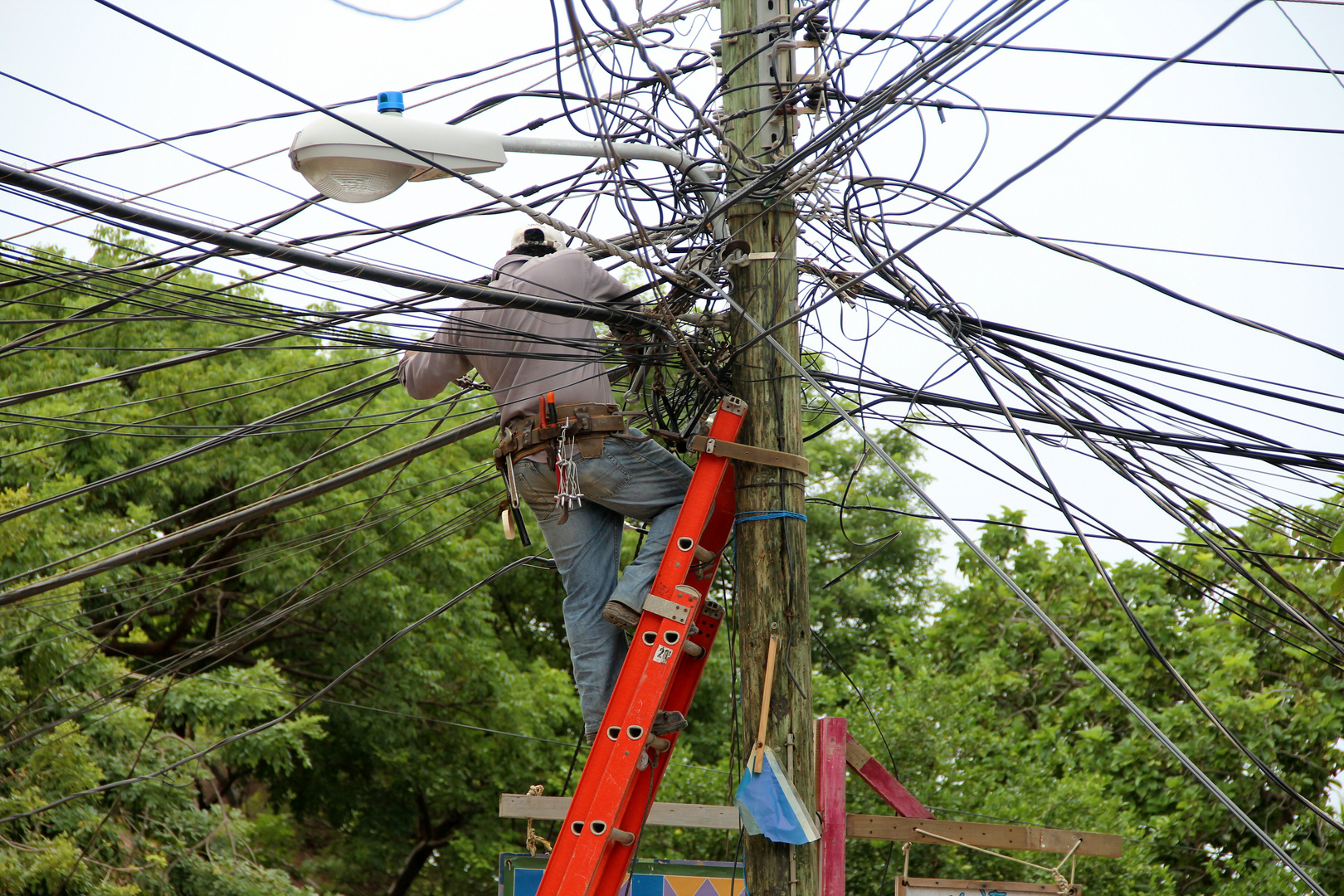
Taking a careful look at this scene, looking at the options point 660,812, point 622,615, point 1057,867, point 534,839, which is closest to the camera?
point 622,615

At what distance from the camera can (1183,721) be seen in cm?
1091

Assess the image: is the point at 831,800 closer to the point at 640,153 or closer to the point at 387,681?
the point at 640,153

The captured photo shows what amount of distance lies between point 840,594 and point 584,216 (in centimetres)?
1735

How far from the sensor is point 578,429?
4.63m

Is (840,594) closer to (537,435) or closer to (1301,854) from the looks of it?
(1301,854)

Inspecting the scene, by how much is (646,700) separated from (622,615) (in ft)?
1.13

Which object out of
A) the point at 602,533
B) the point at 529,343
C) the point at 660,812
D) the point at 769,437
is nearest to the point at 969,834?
the point at 769,437

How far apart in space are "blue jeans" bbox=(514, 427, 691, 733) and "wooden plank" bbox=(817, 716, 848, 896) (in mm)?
885

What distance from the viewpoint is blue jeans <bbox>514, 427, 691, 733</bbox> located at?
4.68 m

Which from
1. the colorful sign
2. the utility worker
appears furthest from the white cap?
the colorful sign

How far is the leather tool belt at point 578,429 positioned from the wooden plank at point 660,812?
213 cm

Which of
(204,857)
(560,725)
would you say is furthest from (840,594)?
(204,857)

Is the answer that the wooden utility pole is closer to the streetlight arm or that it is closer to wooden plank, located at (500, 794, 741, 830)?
the streetlight arm

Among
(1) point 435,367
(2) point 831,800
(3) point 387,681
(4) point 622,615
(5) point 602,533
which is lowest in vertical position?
(2) point 831,800
